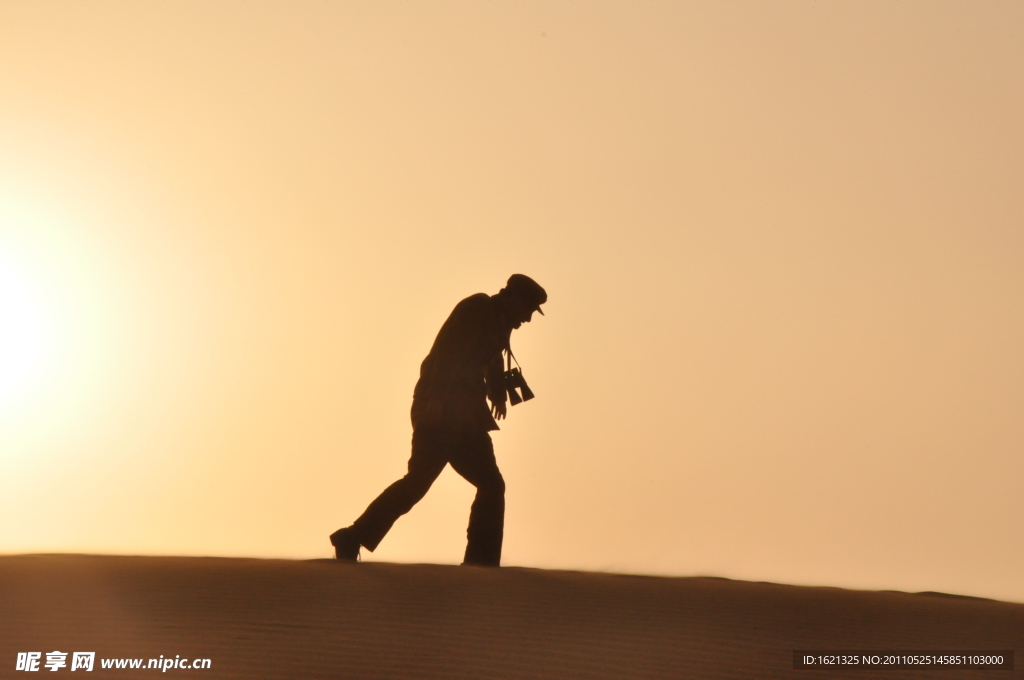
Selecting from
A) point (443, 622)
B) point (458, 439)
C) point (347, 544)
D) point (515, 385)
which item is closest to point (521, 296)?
point (515, 385)

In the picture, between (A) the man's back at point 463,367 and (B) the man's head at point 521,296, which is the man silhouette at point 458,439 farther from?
(B) the man's head at point 521,296

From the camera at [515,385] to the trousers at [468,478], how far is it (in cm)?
42

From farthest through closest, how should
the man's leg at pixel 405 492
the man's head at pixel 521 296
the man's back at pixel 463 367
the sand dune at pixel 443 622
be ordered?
1. the man's head at pixel 521 296
2. the man's back at pixel 463 367
3. the man's leg at pixel 405 492
4. the sand dune at pixel 443 622

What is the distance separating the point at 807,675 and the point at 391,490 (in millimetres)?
2453

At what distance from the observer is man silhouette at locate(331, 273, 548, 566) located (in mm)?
4949

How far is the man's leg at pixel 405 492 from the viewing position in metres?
4.92

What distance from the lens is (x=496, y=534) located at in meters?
5.01

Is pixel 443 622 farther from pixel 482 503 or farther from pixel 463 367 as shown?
pixel 463 367

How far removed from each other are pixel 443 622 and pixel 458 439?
182cm

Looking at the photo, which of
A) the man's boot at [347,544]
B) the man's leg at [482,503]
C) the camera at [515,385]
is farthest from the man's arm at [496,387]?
the man's boot at [347,544]

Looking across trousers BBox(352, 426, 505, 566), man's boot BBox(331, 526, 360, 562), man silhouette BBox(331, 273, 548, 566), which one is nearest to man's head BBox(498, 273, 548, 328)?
man silhouette BBox(331, 273, 548, 566)


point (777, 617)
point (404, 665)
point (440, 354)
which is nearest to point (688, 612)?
point (777, 617)

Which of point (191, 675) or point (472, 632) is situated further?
point (472, 632)

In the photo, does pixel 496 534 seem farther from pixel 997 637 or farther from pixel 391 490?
pixel 997 637
